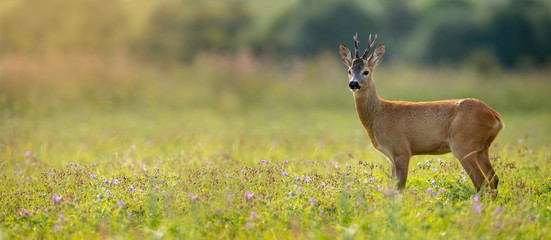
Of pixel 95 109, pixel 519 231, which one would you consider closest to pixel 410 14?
pixel 95 109

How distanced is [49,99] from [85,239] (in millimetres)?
9766

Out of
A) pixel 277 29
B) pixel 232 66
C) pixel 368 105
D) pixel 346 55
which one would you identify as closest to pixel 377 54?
pixel 346 55

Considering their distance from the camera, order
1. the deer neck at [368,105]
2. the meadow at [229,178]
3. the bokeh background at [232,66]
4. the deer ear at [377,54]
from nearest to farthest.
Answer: the meadow at [229,178] → the deer neck at [368,105] → the deer ear at [377,54] → the bokeh background at [232,66]

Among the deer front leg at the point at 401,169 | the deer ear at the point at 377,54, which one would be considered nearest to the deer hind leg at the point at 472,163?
the deer front leg at the point at 401,169

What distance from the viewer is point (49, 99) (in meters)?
13.2

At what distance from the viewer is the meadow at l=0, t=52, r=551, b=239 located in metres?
4.29

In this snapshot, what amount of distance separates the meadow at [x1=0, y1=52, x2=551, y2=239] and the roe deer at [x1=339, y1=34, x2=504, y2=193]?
0.68 ft

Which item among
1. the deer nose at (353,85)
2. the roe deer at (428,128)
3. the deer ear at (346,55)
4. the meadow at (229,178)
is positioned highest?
the deer ear at (346,55)

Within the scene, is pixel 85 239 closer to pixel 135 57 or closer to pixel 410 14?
pixel 135 57

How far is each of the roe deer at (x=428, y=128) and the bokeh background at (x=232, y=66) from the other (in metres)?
3.54

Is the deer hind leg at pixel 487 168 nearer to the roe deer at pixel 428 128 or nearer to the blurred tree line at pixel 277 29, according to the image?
the roe deer at pixel 428 128

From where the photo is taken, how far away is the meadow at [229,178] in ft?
14.1

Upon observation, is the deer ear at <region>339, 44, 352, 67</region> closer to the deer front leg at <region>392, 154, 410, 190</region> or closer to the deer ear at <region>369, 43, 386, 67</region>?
the deer ear at <region>369, 43, 386, 67</region>

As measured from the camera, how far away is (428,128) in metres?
5.36
